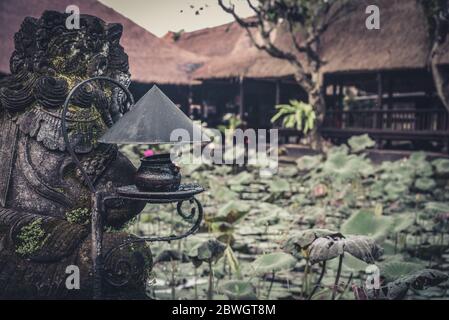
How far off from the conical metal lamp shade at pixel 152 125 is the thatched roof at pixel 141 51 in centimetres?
799

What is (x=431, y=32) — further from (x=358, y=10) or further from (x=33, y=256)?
(x=33, y=256)

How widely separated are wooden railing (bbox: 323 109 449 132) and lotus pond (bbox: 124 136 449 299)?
8.17 ft

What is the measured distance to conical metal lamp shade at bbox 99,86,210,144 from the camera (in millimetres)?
2383

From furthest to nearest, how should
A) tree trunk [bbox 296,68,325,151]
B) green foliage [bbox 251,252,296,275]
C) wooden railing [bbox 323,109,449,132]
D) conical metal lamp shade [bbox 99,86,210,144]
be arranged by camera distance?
tree trunk [bbox 296,68,325,151], wooden railing [bbox 323,109,449,132], green foliage [bbox 251,252,296,275], conical metal lamp shade [bbox 99,86,210,144]

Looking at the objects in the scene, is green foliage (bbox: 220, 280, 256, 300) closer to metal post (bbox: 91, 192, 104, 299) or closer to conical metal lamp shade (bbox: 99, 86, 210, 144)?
metal post (bbox: 91, 192, 104, 299)

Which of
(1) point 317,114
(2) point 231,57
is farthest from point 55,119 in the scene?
(2) point 231,57

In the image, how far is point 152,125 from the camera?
2.42 metres

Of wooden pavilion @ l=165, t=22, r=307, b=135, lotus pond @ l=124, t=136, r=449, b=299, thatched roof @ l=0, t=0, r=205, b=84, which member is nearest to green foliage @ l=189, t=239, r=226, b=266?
lotus pond @ l=124, t=136, r=449, b=299

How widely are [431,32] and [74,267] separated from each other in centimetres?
1171

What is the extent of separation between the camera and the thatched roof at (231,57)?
51.1ft

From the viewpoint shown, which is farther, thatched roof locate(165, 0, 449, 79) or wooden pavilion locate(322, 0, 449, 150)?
thatched roof locate(165, 0, 449, 79)

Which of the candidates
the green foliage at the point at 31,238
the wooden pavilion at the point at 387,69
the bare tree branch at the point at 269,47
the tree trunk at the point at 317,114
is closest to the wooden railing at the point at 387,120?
the wooden pavilion at the point at 387,69

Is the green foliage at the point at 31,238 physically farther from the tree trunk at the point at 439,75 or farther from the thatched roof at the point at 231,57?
the tree trunk at the point at 439,75

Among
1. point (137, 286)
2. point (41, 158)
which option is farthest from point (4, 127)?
point (137, 286)
